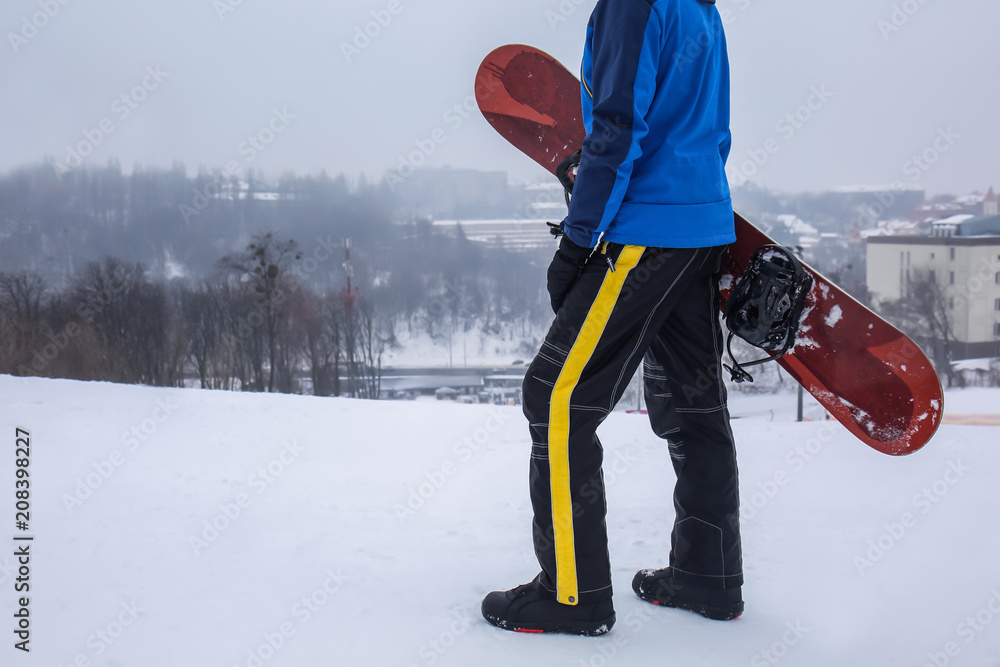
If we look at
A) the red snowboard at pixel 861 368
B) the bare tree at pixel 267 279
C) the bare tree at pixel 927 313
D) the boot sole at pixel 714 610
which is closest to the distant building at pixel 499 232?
the bare tree at pixel 267 279

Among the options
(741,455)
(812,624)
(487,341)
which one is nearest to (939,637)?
(812,624)

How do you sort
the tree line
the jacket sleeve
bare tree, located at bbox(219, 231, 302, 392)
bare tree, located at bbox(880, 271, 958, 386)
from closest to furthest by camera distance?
the jacket sleeve, the tree line, bare tree, located at bbox(219, 231, 302, 392), bare tree, located at bbox(880, 271, 958, 386)

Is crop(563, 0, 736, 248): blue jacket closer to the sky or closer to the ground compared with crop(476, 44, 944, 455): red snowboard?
closer to the sky

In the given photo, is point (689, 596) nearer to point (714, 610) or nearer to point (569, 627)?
point (714, 610)

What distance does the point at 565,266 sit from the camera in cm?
124

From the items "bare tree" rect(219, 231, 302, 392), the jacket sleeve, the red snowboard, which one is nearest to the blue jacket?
the jacket sleeve

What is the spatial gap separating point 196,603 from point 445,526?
0.68 meters

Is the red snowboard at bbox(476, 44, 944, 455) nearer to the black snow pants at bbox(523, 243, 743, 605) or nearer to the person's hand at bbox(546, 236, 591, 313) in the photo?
the black snow pants at bbox(523, 243, 743, 605)

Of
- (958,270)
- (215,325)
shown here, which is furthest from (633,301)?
(958,270)

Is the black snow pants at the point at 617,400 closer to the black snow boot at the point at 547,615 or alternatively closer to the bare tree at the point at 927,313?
the black snow boot at the point at 547,615

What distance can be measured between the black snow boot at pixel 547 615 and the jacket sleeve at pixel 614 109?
71 cm

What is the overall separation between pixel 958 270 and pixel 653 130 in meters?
33.8

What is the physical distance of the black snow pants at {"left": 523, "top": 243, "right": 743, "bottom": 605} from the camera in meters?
1.24

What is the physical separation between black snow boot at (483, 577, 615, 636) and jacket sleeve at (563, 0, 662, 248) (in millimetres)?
711
